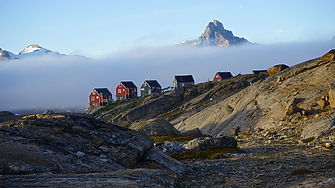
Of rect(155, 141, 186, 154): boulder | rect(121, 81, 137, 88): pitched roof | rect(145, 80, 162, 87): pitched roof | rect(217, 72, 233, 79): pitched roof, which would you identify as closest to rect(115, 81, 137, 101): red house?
rect(121, 81, 137, 88): pitched roof

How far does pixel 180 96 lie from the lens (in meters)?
113

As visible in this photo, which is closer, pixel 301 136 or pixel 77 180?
pixel 77 180

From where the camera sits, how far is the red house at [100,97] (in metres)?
136

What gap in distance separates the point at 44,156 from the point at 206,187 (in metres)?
7.14

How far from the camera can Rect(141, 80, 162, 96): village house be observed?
142 meters

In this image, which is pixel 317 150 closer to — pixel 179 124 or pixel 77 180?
pixel 77 180

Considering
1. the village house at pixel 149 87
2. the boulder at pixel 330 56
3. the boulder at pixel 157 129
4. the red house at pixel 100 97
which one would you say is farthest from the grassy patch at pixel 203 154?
the village house at pixel 149 87

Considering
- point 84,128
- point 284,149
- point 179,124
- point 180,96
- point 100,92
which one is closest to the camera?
point 84,128

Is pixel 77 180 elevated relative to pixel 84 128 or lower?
lower

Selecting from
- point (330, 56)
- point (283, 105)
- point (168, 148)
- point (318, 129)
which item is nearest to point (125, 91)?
point (330, 56)

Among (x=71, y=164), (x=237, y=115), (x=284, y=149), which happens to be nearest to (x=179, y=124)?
(x=237, y=115)

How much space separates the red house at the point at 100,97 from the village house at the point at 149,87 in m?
15.5

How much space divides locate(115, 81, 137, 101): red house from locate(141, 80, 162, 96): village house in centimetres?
417

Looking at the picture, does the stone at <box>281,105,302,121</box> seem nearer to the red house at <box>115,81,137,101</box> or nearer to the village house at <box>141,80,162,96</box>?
the red house at <box>115,81,137,101</box>
